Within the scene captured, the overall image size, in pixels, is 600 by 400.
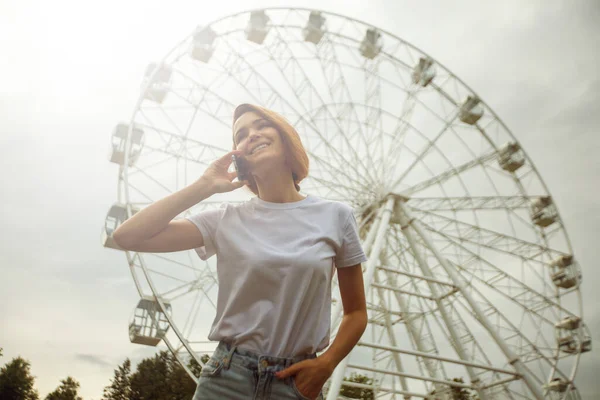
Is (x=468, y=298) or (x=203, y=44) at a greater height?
(x=203, y=44)

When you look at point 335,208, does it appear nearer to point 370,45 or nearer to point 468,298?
point 468,298

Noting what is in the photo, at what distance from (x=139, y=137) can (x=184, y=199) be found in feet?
39.8

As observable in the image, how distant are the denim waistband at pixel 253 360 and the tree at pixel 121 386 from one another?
53624 millimetres

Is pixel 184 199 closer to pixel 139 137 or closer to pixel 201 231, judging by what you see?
pixel 201 231

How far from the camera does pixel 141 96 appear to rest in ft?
45.1

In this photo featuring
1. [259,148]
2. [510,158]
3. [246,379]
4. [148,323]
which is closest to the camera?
[246,379]

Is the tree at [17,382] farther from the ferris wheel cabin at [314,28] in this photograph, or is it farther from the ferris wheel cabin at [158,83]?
the ferris wheel cabin at [314,28]

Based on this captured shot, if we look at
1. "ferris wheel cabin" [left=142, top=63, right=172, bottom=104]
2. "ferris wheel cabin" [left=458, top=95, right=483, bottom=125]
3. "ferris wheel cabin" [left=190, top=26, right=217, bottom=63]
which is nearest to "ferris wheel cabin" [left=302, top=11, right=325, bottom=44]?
"ferris wheel cabin" [left=190, top=26, right=217, bottom=63]

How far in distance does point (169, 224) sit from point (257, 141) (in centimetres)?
58

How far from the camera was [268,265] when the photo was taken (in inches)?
70.3

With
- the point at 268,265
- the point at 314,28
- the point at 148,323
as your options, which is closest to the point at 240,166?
the point at 268,265

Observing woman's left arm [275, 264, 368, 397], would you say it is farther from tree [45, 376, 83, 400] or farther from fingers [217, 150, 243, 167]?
tree [45, 376, 83, 400]

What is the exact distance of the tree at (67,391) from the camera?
53219 mm

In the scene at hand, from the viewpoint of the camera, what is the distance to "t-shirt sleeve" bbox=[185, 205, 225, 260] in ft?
6.53
